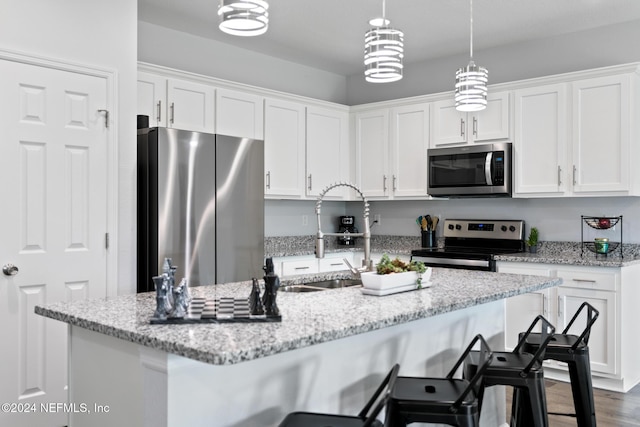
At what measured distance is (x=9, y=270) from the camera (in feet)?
9.93

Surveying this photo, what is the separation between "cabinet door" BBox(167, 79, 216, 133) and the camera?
14.1ft

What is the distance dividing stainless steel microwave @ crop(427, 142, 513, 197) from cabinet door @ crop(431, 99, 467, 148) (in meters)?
0.08

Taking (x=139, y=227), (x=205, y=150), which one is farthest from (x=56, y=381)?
(x=205, y=150)

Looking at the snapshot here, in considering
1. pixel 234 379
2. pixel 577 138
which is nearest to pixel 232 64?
pixel 577 138

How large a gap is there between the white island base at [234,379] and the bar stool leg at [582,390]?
673 mm

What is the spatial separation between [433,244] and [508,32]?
6.42 ft

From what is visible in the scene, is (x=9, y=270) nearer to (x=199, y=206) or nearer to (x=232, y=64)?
(x=199, y=206)

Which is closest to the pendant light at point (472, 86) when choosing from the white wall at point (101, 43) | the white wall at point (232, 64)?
the white wall at point (101, 43)

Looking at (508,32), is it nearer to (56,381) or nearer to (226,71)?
(226,71)

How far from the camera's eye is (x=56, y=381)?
3.23m

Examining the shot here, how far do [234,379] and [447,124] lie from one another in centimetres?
378

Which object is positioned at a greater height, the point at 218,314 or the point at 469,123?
the point at 469,123

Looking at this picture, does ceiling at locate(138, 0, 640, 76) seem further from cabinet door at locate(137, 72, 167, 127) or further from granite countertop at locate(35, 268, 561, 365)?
granite countertop at locate(35, 268, 561, 365)

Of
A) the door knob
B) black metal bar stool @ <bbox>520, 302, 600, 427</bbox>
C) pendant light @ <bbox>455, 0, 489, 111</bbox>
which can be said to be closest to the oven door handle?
pendant light @ <bbox>455, 0, 489, 111</bbox>
